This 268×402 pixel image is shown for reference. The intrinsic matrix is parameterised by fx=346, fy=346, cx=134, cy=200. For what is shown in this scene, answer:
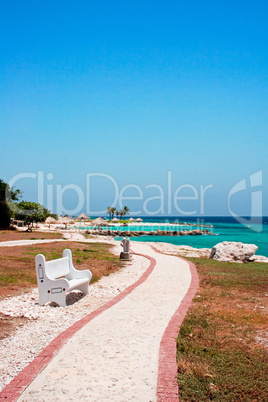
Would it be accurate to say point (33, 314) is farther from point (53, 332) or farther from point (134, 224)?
point (134, 224)

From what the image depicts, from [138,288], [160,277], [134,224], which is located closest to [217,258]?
[160,277]

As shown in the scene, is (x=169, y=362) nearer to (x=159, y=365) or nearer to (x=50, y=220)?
(x=159, y=365)

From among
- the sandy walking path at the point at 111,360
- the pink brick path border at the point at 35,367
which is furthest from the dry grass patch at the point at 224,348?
the pink brick path border at the point at 35,367

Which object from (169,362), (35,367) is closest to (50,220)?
(35,367)

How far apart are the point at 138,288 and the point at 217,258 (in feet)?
36.3

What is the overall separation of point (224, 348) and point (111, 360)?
1897 millimetres

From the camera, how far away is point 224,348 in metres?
5.50

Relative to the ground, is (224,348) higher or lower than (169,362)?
lower

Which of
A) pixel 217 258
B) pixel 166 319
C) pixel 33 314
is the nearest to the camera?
pixel 166 319

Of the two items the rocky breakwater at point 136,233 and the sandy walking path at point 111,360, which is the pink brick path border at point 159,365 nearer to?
the sandy walking path at point 111,360

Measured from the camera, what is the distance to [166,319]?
687 cm

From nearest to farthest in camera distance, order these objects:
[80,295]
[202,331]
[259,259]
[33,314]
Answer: [202,331], [33,314], [80,295], [259,259]

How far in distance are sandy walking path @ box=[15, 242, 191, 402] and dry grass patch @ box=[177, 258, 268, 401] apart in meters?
0.45

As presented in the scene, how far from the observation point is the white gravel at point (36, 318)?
503 centimetres
